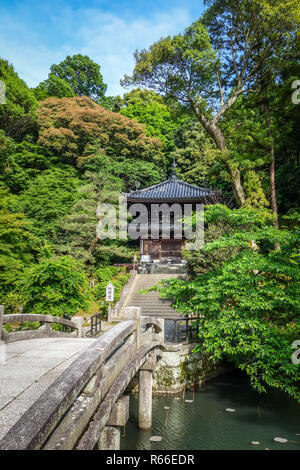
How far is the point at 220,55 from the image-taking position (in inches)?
617

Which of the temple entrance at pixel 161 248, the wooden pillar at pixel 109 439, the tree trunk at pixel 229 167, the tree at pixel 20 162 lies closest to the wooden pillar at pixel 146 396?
the wooden pillar at pixel 109 439

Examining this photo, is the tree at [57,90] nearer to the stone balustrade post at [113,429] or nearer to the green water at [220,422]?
the green water at [220,422]

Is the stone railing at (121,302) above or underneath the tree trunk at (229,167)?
underneath

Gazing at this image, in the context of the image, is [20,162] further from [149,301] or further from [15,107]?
[149,301]

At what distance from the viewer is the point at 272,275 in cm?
907

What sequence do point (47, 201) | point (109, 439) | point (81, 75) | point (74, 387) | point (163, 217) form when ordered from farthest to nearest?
1. point (81, 75)
2. point (163, 217)
3. point (47, 201)
4. point (109, 439)
5. point (74, 387)

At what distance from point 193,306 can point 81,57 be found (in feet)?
139

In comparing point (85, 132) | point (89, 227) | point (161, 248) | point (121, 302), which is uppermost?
point (85, 132)

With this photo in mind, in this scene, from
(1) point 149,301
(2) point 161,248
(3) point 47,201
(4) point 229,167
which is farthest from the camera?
(2) point 161,248

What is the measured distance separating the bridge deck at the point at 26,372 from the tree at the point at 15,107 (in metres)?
25.2

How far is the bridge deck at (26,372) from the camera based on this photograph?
305 cm

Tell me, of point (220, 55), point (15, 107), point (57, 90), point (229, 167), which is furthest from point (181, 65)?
point (57, 90)

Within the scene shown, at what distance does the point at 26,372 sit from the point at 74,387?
1.97m
